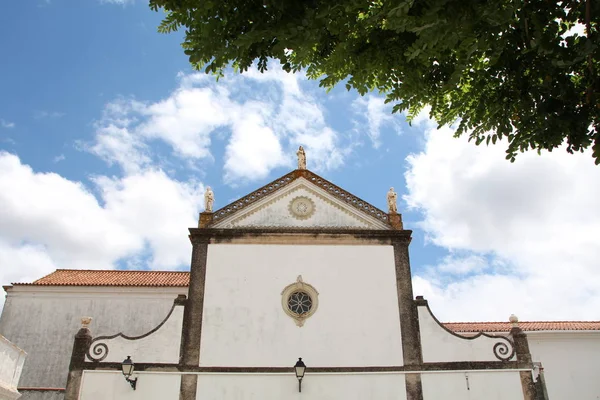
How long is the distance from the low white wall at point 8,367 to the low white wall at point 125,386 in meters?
1.90

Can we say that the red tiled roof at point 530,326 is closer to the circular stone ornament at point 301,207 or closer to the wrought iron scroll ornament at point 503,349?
the wrought iron scroll ornament at point 503,349

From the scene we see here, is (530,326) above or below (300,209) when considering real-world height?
below

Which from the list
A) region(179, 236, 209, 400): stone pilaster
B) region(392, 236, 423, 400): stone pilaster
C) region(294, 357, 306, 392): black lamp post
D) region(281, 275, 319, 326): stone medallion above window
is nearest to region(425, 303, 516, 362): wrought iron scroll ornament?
region(392, 236, 423, 400): stone pilaster

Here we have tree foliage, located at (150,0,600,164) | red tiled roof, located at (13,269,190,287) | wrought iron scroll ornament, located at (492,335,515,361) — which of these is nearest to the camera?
tree foliage, located at (150,0,600,164)

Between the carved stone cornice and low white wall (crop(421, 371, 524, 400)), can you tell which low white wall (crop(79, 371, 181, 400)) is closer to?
the carved stone cornice

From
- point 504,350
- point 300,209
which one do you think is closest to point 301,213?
point 300,209

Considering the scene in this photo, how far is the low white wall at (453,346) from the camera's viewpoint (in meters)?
16.8

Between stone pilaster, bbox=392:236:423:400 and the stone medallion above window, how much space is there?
2.93 m

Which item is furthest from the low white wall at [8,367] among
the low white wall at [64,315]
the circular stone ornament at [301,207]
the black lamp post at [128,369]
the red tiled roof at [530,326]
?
the red tiled roof at [530,326]

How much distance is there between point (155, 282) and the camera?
22984mm

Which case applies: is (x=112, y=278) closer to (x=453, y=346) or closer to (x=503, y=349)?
(x=453, y=346)

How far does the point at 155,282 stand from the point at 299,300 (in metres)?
8.25

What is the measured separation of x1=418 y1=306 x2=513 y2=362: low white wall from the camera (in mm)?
16828

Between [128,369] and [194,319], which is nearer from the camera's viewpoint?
[128,369]
